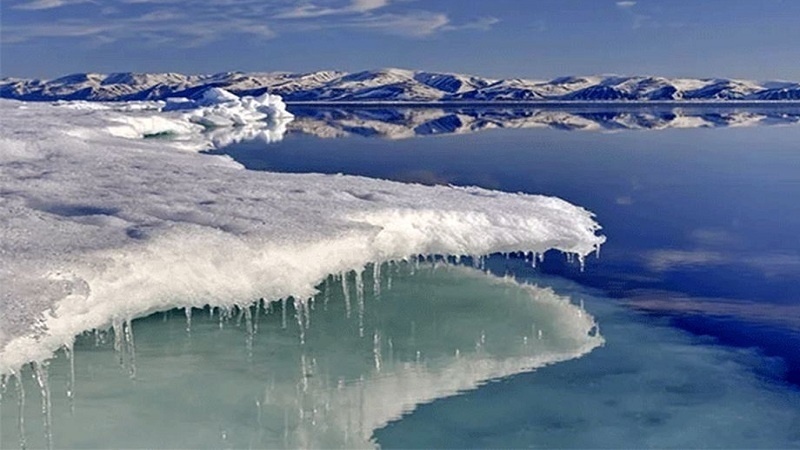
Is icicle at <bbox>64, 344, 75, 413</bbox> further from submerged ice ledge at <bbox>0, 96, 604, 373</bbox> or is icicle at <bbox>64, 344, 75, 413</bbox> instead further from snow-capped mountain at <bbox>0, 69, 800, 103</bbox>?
snow-capped mountain at <bbox>0, 69, 800, 103</bbox>

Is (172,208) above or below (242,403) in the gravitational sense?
above

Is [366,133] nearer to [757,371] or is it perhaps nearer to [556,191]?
[556,191]

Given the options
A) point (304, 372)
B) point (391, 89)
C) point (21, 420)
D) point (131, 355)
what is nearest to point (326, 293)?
point (304, 372)

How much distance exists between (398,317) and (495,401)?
2129mm

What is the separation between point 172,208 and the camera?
8500mm

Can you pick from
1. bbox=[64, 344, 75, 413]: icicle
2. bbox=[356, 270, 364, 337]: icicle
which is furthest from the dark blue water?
bbox=[64, 344, 75, 413]: icicle

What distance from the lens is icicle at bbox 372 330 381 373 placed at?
7.60 m

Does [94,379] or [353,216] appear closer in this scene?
[94,379]

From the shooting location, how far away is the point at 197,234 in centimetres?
730

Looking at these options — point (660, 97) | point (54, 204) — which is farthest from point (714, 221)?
point (660, 97)

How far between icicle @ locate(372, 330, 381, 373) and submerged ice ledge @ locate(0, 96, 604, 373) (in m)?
0.75

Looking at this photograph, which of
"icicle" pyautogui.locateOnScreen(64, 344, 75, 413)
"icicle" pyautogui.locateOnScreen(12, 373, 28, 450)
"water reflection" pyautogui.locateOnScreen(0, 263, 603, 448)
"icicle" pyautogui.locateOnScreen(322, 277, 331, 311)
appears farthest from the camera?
"icicle" pyautogui.locateOnScreen(322, 277, 331, 311)

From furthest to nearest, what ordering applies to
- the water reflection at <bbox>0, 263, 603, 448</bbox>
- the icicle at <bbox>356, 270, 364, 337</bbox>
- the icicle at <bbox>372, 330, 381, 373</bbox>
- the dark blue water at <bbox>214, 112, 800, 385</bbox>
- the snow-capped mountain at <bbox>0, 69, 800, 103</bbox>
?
the snow-capped mountain at <bbox>0, 69, 800, 103</bbox>, the dark blue water at <bbox>214, 112, 800, 385</bbox>, the icicle at <bbox>356, 270, 364, 337</bbox>, the icicle at <bbox>372, 330, 381, 373</bbox>, the water reflection at <bbox>0, 263, 603, 448</bbox>

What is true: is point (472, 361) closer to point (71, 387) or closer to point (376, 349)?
point (376, 349)
